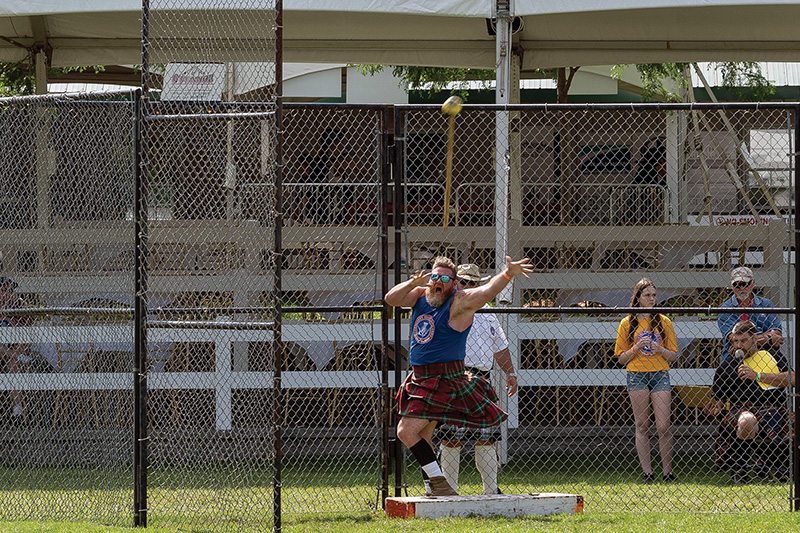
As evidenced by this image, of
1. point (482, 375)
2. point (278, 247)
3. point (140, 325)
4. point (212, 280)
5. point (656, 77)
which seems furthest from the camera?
point (656, 77)

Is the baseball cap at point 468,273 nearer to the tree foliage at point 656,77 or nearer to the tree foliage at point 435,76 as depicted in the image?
the tree foliage at point 656,77

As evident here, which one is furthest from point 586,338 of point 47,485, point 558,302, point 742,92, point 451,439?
point 742,92

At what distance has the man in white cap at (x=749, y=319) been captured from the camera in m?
8.22

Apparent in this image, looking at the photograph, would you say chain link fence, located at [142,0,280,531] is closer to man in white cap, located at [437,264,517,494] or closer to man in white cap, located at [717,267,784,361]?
man in white cap, located at [437,264,517,494]

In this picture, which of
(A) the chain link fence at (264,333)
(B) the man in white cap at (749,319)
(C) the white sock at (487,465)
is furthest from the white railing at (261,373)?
(C) the white sock at (487,465)

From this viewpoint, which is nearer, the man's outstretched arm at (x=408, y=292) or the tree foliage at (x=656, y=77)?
the man's outstretched arm at (x=408, y=292)

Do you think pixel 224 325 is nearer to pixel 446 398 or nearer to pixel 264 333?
pixel 446 398

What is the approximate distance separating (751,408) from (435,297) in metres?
3.08

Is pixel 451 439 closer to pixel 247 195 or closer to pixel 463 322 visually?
pixel 463 322

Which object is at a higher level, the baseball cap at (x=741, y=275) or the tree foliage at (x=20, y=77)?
the tree foliage at (x=20, y=77)

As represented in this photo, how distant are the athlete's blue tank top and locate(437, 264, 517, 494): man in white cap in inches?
20.0

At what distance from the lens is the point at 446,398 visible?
21.2 ft

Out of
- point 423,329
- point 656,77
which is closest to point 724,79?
point 656,77

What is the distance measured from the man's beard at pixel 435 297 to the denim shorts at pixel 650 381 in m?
2.52
